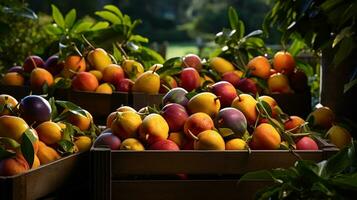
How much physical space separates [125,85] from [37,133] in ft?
2.26

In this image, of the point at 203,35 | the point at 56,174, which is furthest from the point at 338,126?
the point at 203,35

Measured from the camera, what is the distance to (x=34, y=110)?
1809mm

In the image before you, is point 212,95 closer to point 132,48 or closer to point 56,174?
point 56,174

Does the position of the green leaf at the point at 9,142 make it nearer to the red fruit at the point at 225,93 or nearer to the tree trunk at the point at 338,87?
the red fruit at the point at 225,93

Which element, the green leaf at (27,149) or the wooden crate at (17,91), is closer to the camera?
the green leaf at (27,149)

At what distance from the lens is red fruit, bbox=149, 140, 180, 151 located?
170 cm

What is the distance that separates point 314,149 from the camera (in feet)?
5.75

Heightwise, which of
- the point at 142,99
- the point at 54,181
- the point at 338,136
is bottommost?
the point at 54,181

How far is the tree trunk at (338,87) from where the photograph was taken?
92.7 inches

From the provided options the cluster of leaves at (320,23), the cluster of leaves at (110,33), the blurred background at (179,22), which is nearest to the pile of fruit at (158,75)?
the cluster of leaves at (320,23)

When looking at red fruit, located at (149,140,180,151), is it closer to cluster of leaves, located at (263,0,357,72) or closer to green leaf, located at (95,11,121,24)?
cluster of leaves, located at (263,0,357,72)

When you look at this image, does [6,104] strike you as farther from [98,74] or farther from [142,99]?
[98,74]

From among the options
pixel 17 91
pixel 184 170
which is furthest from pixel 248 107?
pixel 17 91

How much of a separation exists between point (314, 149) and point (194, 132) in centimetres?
32
